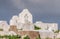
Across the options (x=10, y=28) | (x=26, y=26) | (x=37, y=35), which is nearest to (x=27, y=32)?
(x=37, y=35)

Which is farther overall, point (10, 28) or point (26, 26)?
point (26, 26)

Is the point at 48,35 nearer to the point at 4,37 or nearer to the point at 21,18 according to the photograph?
the point at 4,37

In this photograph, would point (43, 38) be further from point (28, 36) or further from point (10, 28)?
point (10, 28)

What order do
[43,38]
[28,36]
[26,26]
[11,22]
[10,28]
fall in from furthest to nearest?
[11,22] < [26,26] < [10,28] < [43,38] < [28,36]

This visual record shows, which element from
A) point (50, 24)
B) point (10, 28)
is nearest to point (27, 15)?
point (50, 24)

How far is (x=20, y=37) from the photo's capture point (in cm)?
3231

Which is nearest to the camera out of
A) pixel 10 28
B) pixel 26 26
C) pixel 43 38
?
pixel 43 38

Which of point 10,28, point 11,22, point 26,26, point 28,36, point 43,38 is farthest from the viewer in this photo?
point 11,22

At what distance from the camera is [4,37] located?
3319 centimetres

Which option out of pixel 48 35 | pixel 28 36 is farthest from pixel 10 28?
pixel 28 36

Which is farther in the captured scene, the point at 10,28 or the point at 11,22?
the point at 11,22

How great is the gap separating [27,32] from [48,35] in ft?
10.1

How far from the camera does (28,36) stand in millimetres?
31906

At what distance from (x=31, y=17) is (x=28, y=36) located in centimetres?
2820
